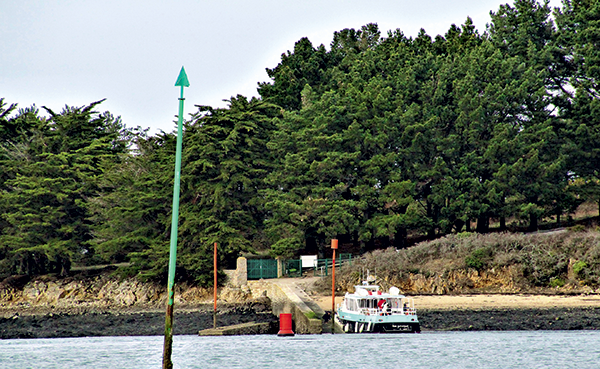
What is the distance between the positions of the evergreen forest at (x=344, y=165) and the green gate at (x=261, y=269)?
1.37 metres

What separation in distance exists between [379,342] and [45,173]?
36.5 m

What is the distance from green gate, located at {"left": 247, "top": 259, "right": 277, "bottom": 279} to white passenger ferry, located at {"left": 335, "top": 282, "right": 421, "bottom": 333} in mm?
20567

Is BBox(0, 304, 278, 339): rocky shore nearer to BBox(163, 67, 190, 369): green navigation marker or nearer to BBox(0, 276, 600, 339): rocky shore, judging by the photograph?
BBox(0, 276, 600, 339): rocky shore

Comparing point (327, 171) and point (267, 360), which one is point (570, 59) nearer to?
point (327, 171)

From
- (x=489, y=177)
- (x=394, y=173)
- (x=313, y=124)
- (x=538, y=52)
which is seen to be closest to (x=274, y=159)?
(x=313, y=124)

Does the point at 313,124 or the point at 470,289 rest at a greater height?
the point at 313,124

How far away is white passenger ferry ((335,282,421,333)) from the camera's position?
118 ft

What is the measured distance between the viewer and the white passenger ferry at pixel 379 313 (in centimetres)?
3584

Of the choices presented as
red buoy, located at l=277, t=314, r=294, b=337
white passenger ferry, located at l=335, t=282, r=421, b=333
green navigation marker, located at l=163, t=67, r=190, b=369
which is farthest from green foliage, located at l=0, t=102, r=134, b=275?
green navigation marker, located at l=163, t=67, r=190, b=369

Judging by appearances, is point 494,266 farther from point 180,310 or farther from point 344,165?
point 180,310

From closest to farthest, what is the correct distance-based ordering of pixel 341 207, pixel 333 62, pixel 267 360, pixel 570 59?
1. pixel 267 360
2. pixel 341 207
3. pixel 570 59
4. pixel 333 62

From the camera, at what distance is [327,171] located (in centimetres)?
5950

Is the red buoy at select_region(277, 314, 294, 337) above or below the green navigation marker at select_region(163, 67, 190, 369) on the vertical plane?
below

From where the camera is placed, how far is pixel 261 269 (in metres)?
57.8
